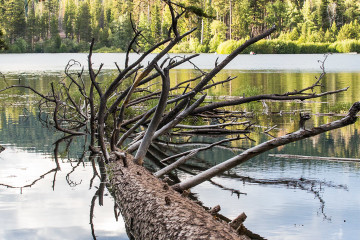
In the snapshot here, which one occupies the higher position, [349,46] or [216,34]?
[216,34]

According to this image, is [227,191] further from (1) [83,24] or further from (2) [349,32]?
(1) [83,24]

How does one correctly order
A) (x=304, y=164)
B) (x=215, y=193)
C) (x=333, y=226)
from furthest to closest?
1. (x=304, y=164)
2. (x=215, y=193)
3. (x=333, y=226)

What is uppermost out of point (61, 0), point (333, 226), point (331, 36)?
point (61, 0)

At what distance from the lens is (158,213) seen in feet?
13.5

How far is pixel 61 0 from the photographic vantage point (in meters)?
132

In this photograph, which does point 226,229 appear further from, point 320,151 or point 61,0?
point 61,0

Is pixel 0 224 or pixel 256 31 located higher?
pixel 256 31

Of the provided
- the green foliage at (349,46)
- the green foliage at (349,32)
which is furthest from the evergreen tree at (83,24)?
the green foliage at (349,46)

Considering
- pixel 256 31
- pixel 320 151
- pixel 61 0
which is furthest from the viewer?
pixel 61 0

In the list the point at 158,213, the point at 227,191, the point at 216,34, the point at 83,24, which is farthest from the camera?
the point at 83,24

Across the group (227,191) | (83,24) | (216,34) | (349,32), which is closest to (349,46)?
(349,32)

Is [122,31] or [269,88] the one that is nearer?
[269,88]

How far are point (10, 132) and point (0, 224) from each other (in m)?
5.44

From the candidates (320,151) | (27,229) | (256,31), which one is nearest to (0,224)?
(27,229)
